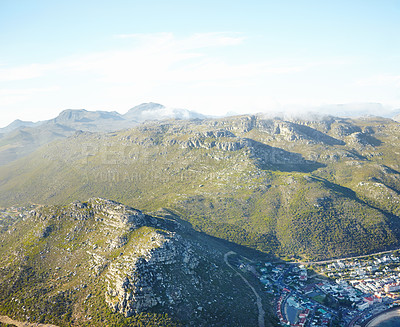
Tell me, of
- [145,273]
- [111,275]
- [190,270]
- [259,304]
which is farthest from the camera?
[259,304]

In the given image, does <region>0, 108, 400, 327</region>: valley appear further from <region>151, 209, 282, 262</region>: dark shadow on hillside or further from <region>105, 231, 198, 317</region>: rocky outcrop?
<region>151, 209, 282, 262</region>: dark shadow on hillside

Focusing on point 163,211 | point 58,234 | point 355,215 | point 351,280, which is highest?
point 58,234

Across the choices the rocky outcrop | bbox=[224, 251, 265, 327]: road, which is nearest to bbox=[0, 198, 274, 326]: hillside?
the rocky outcrop

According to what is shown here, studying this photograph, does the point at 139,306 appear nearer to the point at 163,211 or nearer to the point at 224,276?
the point at 224,276

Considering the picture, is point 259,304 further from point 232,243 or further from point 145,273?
point 232,243

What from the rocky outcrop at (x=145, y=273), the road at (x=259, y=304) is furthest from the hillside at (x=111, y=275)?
the road at (x=259, y=304)

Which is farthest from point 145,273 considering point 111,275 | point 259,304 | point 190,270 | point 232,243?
point 232,243

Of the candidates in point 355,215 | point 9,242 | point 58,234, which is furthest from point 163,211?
point 355,215

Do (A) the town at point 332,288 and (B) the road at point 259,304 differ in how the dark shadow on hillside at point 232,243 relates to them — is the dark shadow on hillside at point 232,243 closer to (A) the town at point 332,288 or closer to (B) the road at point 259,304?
(A) the town at point 332,288
